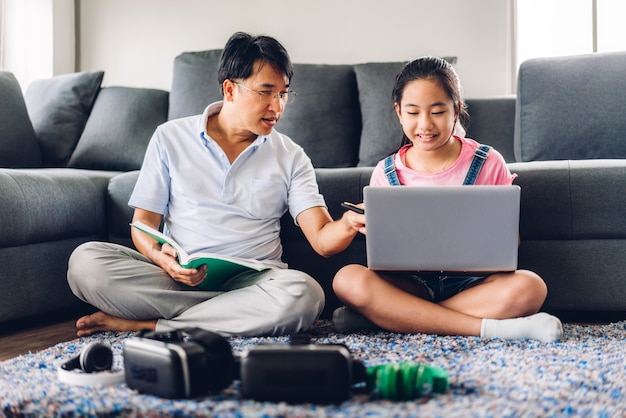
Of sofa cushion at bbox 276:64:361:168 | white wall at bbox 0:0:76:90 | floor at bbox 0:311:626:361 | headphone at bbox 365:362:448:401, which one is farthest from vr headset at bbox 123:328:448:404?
white wall at bbox 0:0:76:90

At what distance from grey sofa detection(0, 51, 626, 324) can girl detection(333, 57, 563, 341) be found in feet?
0.80

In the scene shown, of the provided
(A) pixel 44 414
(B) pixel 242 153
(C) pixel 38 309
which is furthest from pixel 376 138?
(A) pixel 44 414

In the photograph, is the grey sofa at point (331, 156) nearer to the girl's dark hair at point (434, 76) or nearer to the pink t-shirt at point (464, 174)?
the pink t-shirt at point (464, 174)

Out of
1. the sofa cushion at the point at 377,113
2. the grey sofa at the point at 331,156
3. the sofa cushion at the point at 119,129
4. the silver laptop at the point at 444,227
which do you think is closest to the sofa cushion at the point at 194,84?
the grey sofa at the point at 331,156

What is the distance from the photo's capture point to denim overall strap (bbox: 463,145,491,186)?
175cm

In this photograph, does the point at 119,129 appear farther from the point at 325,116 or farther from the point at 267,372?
the point at 267,372

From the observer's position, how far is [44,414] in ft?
3.46

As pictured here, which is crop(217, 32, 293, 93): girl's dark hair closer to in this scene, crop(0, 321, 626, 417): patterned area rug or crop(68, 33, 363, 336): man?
crop(68, 33, 363, 336): man

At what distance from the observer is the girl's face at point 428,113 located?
1738 millimetres

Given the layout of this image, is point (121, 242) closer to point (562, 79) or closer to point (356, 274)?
point (356, 274)

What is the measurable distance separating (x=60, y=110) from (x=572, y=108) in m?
1.99

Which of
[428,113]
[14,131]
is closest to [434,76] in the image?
[428,113]

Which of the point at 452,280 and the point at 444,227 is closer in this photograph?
the point at 444,227

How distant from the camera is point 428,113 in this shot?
1.74 m
